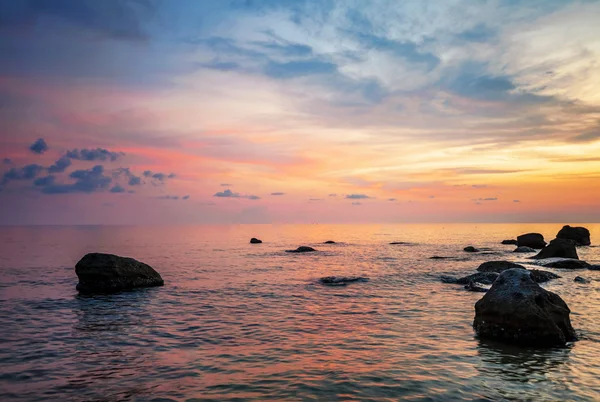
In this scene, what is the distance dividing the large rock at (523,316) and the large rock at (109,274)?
22499mm

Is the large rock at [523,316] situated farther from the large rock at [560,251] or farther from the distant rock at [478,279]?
the large rock at [560,251]

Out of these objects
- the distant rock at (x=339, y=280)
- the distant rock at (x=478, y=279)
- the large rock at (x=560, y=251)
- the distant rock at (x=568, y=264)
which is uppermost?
the large rock at (x=560, y=251)

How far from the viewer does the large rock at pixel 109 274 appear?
26.3 metres

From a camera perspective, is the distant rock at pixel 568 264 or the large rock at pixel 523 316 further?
the distant rock at pixel 568 264

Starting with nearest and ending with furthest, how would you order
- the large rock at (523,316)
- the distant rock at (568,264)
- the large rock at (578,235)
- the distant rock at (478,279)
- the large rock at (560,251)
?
the large rock at (523,316)
the distant rock at (478,279)
the distant rock at (568,264)
the large rock at (560,251)
the large rock at (578,235)

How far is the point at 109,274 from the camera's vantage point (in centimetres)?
2667

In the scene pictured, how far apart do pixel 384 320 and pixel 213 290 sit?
13.4 m

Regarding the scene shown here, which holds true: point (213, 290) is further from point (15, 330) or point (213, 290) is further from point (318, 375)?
point (318, 375)

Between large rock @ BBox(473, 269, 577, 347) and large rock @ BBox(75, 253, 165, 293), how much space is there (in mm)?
22499

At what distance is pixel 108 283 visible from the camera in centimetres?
2648

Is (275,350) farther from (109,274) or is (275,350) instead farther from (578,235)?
(578,235)

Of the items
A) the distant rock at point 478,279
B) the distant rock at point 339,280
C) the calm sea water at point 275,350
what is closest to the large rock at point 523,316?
the calm sea water at point 275,350

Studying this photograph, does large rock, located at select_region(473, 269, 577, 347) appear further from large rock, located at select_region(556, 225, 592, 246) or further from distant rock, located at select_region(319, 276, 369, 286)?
large rock, located at select_region(556, 225, 592, 246)

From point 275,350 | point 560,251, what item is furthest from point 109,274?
point 560,251
